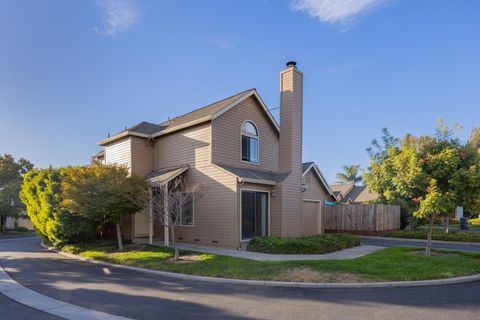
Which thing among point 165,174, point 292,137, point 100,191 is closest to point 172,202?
point 100,191

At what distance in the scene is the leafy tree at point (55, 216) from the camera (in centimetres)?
1508

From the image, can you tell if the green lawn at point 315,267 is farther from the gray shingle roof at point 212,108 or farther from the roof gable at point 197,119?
the gray shingle roof at point 212,108

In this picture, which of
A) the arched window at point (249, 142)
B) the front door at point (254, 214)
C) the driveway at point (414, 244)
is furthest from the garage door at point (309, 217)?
the arched window at point (249, 142)

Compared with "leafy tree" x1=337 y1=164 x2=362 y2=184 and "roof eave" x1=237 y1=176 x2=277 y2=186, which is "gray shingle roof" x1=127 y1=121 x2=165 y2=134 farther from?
"leafy tree" x1=337 y1=164 x2=362 y2=184

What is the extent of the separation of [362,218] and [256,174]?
10379 millimetres

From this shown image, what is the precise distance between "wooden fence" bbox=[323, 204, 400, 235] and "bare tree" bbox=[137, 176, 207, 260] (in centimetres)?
1194

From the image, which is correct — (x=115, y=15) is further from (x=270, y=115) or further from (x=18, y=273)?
(x=18, y=273)

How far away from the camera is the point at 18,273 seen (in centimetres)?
1044

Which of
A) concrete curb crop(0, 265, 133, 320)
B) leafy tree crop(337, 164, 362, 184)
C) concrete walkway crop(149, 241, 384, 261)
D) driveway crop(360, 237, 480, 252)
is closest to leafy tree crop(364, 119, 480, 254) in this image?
concrete walkway crop(149, 241, 384, 261)

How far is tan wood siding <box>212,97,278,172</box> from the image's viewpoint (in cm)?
1574

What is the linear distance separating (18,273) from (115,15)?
11.1 metres

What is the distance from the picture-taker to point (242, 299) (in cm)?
720

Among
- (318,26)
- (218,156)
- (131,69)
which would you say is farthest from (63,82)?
(318,26)

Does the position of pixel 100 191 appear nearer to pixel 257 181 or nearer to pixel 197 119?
pixel 197 119
